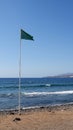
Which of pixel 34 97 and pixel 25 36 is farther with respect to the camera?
pixel 34 97

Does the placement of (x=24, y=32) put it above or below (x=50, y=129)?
above

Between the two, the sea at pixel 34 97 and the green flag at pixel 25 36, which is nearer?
the green flag at pixel 25 36

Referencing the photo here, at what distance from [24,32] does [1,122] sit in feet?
15.4

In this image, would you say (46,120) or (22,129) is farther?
(46,120)

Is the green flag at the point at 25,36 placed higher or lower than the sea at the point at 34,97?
higher

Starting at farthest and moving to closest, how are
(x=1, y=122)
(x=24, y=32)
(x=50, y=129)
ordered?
1. (x=24, y=32)
2. (x=1, y=122)
3. (x=50, y=129)

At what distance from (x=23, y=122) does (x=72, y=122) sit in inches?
87.7

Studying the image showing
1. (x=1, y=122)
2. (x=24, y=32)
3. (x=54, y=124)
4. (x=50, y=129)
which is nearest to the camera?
(x=50, y=129)

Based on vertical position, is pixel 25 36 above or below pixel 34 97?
above

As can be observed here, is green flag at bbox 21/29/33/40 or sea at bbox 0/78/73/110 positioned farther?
sea at bbox 0/78/73/110

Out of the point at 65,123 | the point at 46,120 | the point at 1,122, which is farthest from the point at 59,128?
the point at 1,122

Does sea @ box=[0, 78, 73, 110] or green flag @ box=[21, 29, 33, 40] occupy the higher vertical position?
green flag @ box=[21, 29, 33, 40]

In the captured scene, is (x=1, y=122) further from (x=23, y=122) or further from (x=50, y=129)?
(x=50, y=129)

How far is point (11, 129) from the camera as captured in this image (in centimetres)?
1217
